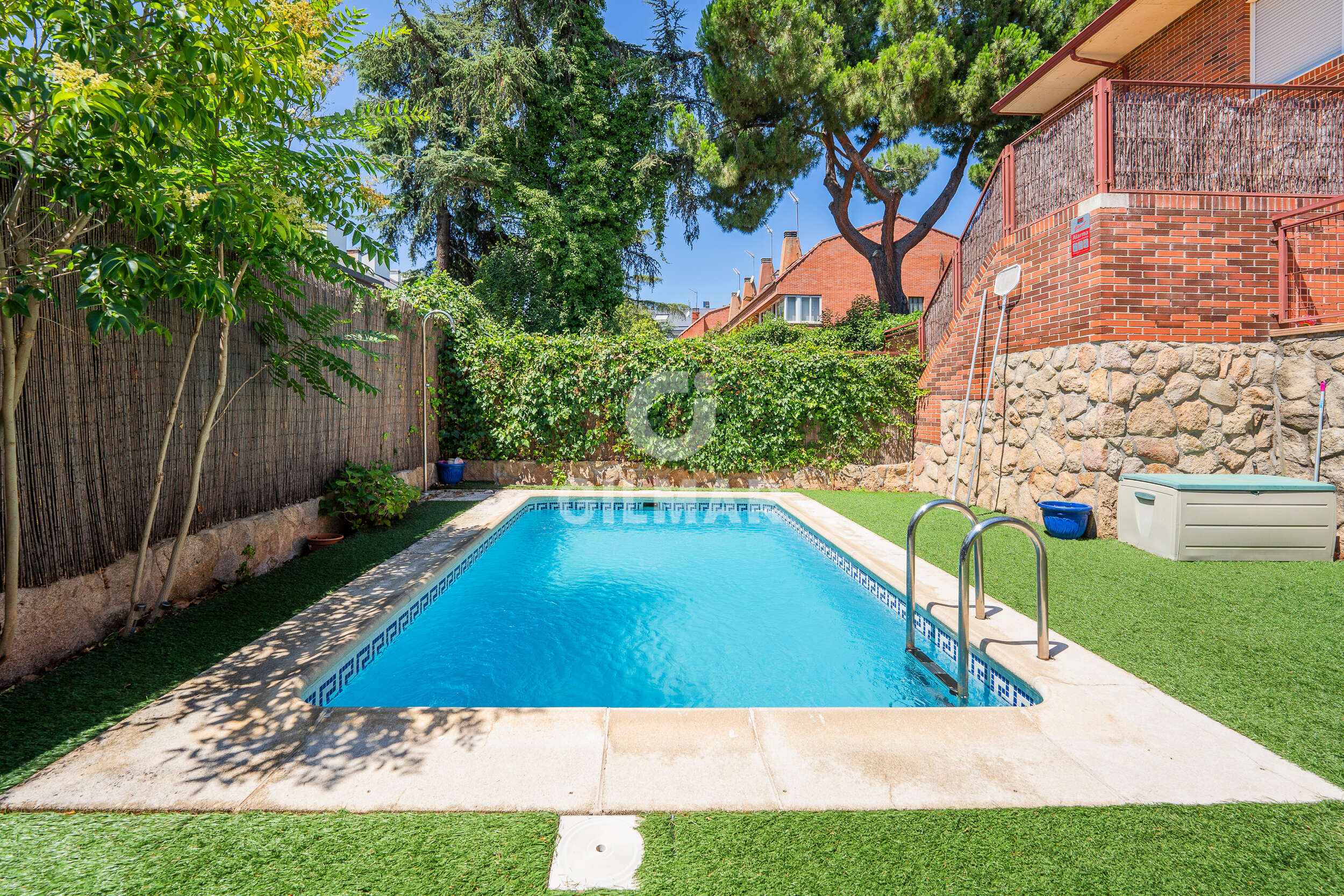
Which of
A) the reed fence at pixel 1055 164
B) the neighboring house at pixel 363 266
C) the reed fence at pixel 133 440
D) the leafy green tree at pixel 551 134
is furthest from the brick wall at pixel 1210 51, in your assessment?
the leafy green tree at pixel 551 134

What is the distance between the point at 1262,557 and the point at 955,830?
5.29 m

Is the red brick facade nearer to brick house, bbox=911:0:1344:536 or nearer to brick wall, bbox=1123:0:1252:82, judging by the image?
brick house, bbox=911:0:1344:536

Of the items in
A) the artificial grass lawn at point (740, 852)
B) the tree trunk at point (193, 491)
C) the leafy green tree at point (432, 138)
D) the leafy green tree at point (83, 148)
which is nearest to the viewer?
the artificial grass lawn at point (740, 852)

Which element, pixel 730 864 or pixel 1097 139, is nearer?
pixel 730 864

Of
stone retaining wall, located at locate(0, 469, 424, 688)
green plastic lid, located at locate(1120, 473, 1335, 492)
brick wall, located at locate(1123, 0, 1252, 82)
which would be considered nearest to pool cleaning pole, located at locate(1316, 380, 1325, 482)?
green plastic lid, located at locate(1120, 473, 1335, 492)

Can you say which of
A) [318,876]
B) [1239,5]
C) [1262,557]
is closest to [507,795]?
[318,876]

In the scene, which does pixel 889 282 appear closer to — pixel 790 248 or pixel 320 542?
pixel 320 542

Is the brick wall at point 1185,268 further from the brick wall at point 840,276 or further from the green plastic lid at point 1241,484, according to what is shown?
the brick wall at point 840,276

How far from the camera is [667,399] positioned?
9898mm

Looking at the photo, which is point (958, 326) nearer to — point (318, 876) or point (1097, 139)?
point (1097, 139)

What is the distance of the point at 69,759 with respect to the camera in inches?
86.7

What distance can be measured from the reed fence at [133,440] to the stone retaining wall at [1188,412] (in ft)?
23.7

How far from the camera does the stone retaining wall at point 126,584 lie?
291cm

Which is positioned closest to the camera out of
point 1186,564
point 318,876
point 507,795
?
Result: point 318,876
